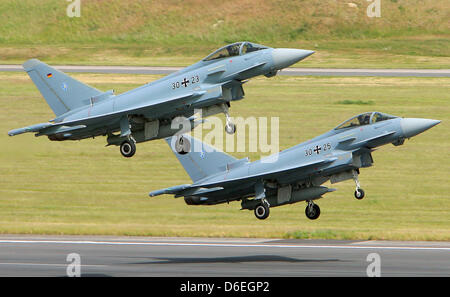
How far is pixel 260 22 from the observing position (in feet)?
389

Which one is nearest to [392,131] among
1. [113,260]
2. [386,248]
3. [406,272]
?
[406,272]

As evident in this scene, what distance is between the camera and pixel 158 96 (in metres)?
44.4

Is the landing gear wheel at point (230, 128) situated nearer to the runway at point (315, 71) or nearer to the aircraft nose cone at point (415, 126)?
the aircraft nose cone at point (415, 126)

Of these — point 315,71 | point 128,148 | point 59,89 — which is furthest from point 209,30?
point 128,148

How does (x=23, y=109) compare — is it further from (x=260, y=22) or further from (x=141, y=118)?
(x=141, y=118)

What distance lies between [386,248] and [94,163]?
101 feet

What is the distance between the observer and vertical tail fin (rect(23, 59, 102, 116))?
44.5 meters

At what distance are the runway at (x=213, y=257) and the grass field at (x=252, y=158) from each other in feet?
5.60

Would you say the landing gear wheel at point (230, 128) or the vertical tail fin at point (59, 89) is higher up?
the vertical tail fin at point (59, 89)

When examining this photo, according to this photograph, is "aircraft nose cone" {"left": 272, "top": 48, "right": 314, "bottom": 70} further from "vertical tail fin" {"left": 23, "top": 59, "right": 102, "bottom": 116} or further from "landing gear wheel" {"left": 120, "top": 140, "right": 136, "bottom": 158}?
"vertical tail fin" {"left": 23, "top": 59, "right": 102, "bottom": 116}

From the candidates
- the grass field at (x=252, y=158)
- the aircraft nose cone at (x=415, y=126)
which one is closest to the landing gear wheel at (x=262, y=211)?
the aircraft nose cone at (x=415, y=126)

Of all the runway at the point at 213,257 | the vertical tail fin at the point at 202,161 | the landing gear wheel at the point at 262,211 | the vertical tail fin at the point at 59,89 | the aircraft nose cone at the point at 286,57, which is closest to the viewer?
the aircraft nose cone at the point at 286,57

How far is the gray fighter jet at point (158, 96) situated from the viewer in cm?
4347
